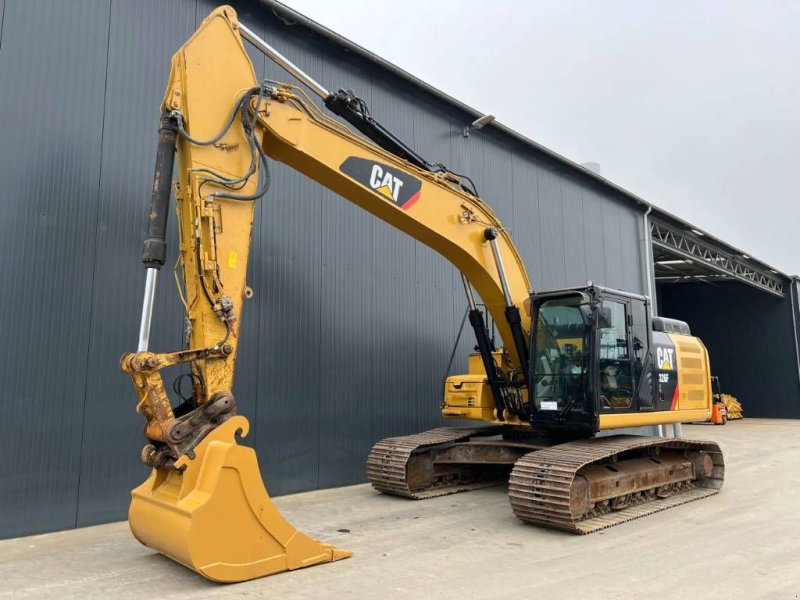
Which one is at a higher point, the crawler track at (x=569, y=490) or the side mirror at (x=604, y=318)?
the side mirror at (x=604, y=318)

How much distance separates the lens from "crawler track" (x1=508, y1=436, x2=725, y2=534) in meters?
6.27

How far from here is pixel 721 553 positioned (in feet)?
18.4

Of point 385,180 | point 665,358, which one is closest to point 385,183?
point 385,180

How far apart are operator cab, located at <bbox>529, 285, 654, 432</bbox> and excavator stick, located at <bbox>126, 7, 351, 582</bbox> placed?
3267 mm

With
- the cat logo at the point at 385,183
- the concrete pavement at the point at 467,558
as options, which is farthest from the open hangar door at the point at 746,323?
the cat logo at the point at 385,183

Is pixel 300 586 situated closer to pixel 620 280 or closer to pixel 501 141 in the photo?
pixel 501 141

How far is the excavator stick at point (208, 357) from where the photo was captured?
458cm

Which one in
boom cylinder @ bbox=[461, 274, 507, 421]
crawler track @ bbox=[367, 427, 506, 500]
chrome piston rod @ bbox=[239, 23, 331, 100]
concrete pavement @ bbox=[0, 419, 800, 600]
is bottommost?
concrete pavement @ bbox=[0, 419, 800, 600]

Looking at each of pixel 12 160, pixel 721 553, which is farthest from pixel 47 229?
pixel 721 553

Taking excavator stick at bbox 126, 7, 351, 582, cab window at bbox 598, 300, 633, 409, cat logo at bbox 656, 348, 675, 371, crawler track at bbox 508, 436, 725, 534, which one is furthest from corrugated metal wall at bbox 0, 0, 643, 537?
cat logo at bbox 656, 348, 675, 371

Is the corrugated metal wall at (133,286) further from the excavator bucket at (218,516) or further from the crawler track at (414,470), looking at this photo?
the excavator bucket at (218,516)

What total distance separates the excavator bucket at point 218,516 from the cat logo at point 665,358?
5.46 m

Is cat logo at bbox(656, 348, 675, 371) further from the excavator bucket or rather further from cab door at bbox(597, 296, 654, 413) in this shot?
the excavator bucket

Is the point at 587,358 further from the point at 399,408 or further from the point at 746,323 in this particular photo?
the point at 746,323
